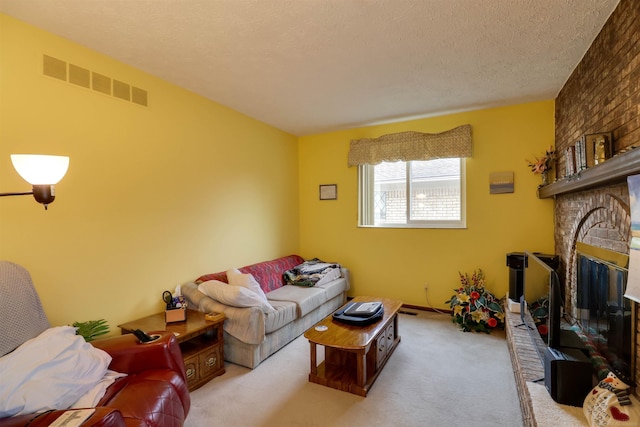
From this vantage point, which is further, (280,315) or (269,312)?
(280,315)

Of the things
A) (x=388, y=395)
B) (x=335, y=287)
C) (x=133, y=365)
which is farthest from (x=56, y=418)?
(x=335, y=287)

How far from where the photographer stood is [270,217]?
165 inches

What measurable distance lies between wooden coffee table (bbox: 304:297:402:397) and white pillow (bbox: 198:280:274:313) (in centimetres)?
56

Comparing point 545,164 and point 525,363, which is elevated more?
point 545,164

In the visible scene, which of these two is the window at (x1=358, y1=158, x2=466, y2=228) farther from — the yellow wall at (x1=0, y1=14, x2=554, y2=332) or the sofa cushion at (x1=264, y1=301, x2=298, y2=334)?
the sofa cushion at (x1=264, y1=301, x2=298, y2=334)

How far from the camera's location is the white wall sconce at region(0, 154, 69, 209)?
152 cm

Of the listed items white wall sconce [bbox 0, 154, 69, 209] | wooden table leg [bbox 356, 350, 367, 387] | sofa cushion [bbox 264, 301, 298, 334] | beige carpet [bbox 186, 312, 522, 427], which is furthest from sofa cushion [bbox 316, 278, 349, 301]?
white wall sconce [bbox 0, 154, 69, 209]

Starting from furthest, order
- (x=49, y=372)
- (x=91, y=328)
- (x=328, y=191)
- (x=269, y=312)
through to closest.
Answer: (x=328, y=191) < (x=269, y=312) < (x=91, y=328) < (x=49, y=372)

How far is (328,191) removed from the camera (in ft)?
15.2

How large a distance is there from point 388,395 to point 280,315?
115 centimetres

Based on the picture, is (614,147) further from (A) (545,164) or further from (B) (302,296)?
(B) (302,296)

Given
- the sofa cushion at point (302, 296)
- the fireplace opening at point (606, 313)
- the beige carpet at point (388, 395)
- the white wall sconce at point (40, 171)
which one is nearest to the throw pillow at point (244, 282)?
the sofa cushion at point (302, 296)

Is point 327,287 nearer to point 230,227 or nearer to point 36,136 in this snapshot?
point 230,227

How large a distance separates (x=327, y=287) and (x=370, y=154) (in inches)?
75.7
